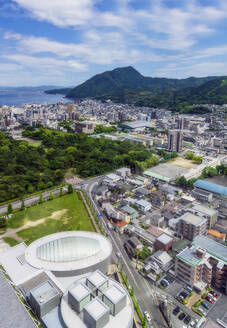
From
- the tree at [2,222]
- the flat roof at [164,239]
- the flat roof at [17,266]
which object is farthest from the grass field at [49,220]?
the flat roof at [164,239]

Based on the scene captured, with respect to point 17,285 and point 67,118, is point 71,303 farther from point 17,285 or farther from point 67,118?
point 67,118

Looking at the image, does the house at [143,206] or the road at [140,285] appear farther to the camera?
the house at [143,206]

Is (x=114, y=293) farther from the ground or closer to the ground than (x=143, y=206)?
farther from the ground

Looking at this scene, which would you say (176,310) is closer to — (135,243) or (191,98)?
(135,243)

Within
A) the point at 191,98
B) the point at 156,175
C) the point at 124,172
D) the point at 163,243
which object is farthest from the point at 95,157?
the point at 191,98

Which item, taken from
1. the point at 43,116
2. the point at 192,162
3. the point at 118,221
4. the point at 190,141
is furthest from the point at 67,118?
the point at 118,221

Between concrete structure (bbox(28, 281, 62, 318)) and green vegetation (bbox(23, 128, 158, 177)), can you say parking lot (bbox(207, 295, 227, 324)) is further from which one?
green vegetation (bbox(23, 128, 158, 177))

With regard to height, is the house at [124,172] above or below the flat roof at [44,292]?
below

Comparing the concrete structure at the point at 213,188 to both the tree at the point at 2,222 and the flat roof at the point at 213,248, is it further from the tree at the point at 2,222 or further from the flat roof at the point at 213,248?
the tree at the point at 2,222
